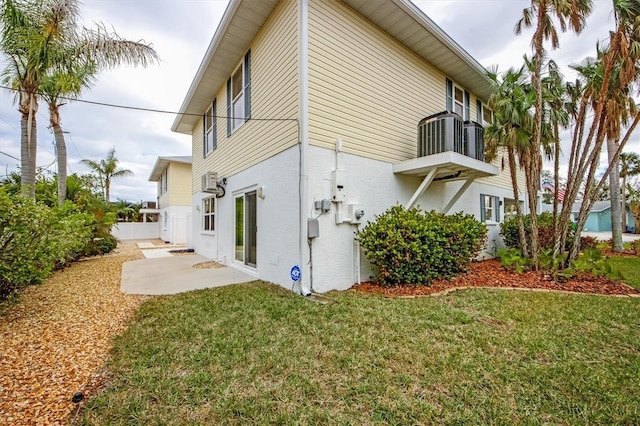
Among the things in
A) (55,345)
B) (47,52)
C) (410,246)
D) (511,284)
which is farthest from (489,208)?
(47,52)

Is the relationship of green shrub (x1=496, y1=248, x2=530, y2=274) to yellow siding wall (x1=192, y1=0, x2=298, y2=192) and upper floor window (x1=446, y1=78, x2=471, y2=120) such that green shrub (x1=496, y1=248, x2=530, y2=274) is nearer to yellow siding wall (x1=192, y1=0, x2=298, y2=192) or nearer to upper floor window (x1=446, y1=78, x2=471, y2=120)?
upper floor window (x1=446, y1=78, x2=471, y2=120)

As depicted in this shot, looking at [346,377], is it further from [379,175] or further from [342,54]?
[342,54]

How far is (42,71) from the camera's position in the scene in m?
6.87

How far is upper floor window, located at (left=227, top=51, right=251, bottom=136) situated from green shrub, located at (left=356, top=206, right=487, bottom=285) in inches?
170

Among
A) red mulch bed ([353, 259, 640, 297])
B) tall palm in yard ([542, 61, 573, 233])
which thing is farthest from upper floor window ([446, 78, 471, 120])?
red mulch bed ([353, 259, 640, 297])

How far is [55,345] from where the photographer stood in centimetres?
340

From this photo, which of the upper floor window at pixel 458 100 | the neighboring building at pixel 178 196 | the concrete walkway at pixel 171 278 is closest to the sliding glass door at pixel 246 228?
the concrete walkway at pixel 171 278

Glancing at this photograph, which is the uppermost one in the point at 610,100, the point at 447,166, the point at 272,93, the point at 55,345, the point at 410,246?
the point at 272,93

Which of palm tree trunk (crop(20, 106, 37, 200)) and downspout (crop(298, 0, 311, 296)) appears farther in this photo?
palm tree trunk (crop(20, 106, 37, 200))

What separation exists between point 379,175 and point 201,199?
7.63 metres

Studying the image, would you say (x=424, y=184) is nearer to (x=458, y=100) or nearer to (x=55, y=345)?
(x=458, y=100)

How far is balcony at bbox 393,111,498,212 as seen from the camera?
6.30m

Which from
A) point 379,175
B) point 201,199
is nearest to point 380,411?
point 379,175

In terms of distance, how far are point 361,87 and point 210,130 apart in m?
6.49
